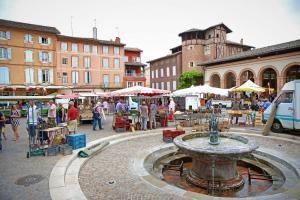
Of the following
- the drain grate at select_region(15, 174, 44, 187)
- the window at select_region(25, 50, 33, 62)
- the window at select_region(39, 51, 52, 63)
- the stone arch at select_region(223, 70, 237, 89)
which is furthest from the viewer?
the window at select_region(39, 51, 52, 63)

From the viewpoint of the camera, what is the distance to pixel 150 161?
8.04m

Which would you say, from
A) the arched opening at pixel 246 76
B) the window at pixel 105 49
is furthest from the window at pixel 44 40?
the arched opening at pixel 246 76

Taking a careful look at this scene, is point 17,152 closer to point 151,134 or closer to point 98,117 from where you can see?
point 98,117

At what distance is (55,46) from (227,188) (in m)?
37.8

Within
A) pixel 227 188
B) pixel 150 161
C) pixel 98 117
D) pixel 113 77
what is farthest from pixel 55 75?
pixel 227 188

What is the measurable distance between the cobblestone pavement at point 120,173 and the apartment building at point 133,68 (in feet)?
118

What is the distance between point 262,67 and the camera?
1005 inches

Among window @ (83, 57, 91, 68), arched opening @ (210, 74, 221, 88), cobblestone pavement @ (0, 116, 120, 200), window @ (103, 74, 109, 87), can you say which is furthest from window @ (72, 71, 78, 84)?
cobblestone pavement @ (0, 116, 120, 200)

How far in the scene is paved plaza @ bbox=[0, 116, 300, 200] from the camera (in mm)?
5070

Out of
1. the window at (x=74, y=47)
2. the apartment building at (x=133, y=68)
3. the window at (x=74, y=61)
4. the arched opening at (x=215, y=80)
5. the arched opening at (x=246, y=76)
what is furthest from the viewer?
the apartment building at (x=133, y=68)

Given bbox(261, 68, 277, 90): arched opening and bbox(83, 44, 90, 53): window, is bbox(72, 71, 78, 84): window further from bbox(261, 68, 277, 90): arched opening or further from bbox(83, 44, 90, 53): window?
bbox(261, 68, 277, 90): arched opening

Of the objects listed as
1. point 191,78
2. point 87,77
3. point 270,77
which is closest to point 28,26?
point 87,77

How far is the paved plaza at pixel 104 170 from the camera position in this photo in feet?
16.6

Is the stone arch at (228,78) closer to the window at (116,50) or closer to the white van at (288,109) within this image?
the white van at (288,109)
